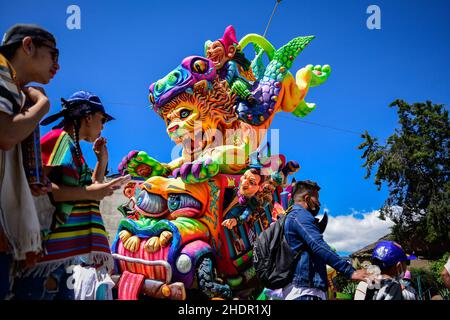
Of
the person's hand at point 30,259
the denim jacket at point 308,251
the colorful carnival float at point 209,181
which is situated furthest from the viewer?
the colorful carnival float at point 209,181

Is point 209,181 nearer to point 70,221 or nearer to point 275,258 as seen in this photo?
point 275,258

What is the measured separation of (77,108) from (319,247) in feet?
5.69

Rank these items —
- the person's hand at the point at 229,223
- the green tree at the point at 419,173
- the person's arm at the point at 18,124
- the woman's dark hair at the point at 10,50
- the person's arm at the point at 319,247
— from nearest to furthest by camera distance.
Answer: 1. the person's arm at the point at 18,124
2. the woman's dark hair at the point at 10,50
3. the person's arm at the point at 319,247
4. the person's hand at the point at 229,223
5. the green tree at the point at 419,173

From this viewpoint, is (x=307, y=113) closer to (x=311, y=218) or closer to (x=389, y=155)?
(x=311, y=218)

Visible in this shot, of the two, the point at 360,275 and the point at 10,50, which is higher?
the point at 10,50

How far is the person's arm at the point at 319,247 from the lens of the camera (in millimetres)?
2973

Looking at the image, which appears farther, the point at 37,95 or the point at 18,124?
the point at 37,95

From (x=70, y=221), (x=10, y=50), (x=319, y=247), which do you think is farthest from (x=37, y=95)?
(x=319, y=247)

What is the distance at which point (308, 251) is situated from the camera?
322 cm

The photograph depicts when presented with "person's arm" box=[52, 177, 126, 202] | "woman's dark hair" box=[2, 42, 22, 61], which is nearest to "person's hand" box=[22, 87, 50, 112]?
"woman's dark hair" box=[2, 42, 22, 61]

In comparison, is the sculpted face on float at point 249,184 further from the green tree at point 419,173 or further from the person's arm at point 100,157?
the green tree at point 419,173

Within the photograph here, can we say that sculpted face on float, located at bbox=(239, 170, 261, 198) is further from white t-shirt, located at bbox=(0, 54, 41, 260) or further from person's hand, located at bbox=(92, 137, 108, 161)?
white t-shirt, located at bbox=(0, 54, 41, 260)

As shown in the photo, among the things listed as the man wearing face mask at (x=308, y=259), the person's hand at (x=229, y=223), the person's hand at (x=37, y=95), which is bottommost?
the man wearing face mask at (x=308, y=259)

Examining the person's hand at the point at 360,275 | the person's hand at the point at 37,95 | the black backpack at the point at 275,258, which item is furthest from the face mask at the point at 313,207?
the person's hand at the point at 37,95
